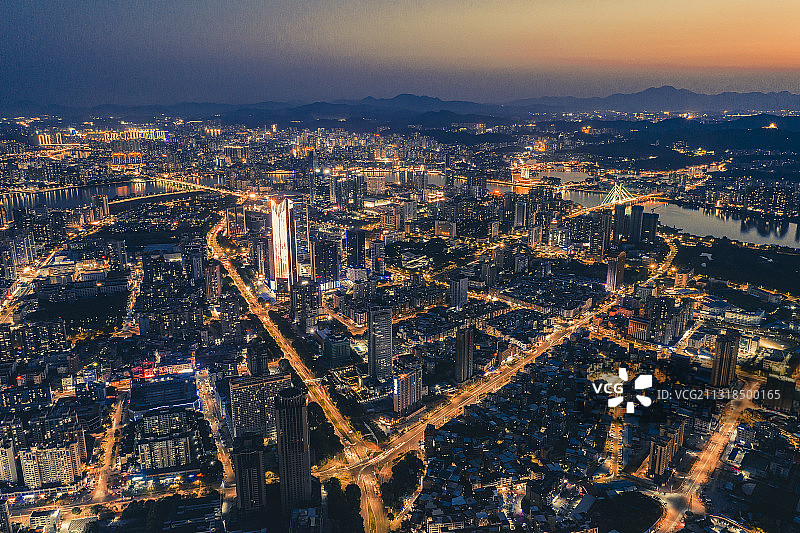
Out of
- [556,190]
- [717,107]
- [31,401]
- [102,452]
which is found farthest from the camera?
[717,107]

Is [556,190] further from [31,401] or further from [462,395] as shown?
[31,401]

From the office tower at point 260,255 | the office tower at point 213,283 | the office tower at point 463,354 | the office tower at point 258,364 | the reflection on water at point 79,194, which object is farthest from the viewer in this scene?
the reflection on water at point 79,194

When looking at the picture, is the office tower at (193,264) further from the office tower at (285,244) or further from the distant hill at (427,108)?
the distant hill at (427,108)

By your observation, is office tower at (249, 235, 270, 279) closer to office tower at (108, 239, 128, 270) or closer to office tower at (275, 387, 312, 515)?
office tower at (108, 239, 128, 270)

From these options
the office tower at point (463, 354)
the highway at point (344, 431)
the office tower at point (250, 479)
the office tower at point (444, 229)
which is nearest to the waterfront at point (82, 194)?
the office tower at point (444, 229)

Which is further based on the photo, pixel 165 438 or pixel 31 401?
pixel 31 401

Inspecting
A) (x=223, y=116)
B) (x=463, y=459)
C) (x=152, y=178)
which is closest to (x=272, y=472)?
(x=463, y=459)

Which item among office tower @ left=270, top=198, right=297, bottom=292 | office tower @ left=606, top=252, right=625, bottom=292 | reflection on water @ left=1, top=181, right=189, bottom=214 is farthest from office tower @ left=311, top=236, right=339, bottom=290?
reflection on water @ left=1, top=181, right=189, bottom=214

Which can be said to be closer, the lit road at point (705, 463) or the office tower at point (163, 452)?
the lit road at point (705, 463)
